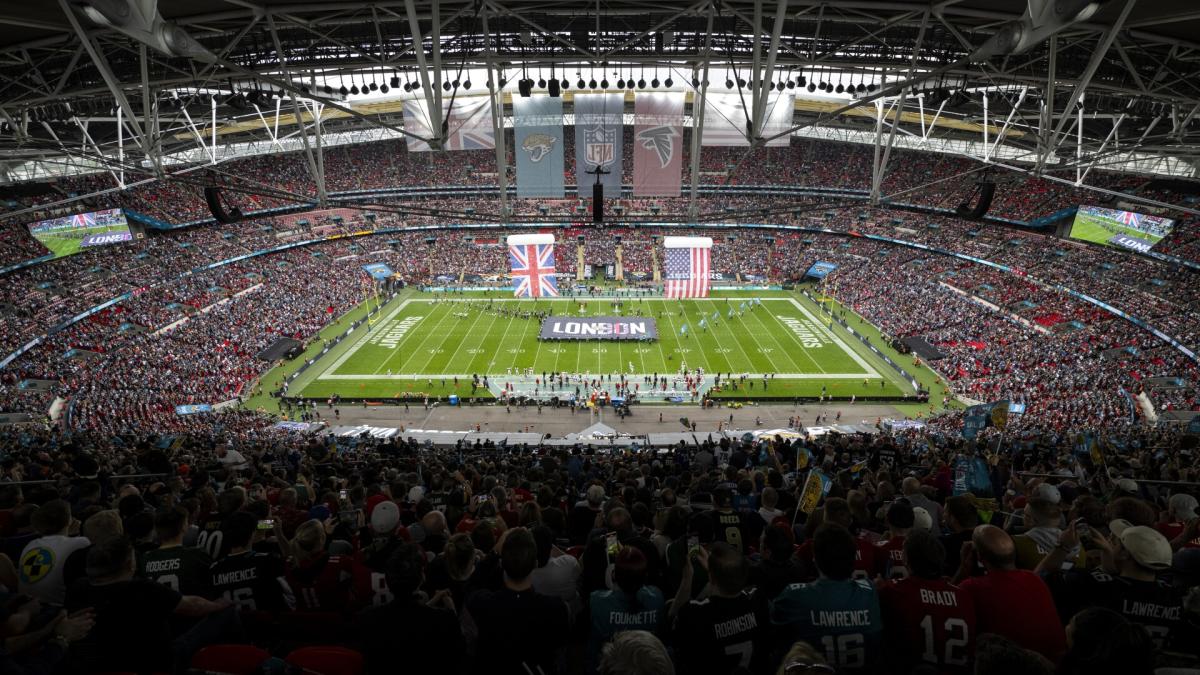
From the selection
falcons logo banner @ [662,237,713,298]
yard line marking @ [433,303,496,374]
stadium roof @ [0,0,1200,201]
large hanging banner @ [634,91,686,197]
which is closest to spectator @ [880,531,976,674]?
stadium roof @ [0,0,1200,201]

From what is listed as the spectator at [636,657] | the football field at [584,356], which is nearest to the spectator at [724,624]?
the spectator at [636,657]

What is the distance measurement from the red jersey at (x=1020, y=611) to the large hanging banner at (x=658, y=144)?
26.9 meters

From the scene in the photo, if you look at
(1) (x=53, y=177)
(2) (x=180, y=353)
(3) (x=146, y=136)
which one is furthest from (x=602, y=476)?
(1) (x=53, y=177)

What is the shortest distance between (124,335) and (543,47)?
32.7 m

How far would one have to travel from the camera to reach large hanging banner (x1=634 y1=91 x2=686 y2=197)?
29.5 m

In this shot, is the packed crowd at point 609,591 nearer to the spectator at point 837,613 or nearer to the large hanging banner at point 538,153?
the spectator at point 837,613

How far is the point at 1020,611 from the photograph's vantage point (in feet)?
11.8

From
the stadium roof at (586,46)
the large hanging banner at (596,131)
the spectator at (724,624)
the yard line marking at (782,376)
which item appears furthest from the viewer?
the yard line marking at (782,376)

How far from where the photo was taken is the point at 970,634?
357 cm

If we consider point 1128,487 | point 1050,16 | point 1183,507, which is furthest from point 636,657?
point 1050,16

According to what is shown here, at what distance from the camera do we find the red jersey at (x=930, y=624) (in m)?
3.57

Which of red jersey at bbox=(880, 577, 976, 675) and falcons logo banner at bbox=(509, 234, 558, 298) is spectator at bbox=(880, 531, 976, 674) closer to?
red jersey at bbox=(880, 577, 976, 675)

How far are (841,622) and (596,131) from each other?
29.8m

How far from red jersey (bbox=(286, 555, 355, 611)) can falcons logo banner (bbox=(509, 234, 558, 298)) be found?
35.7 meters
